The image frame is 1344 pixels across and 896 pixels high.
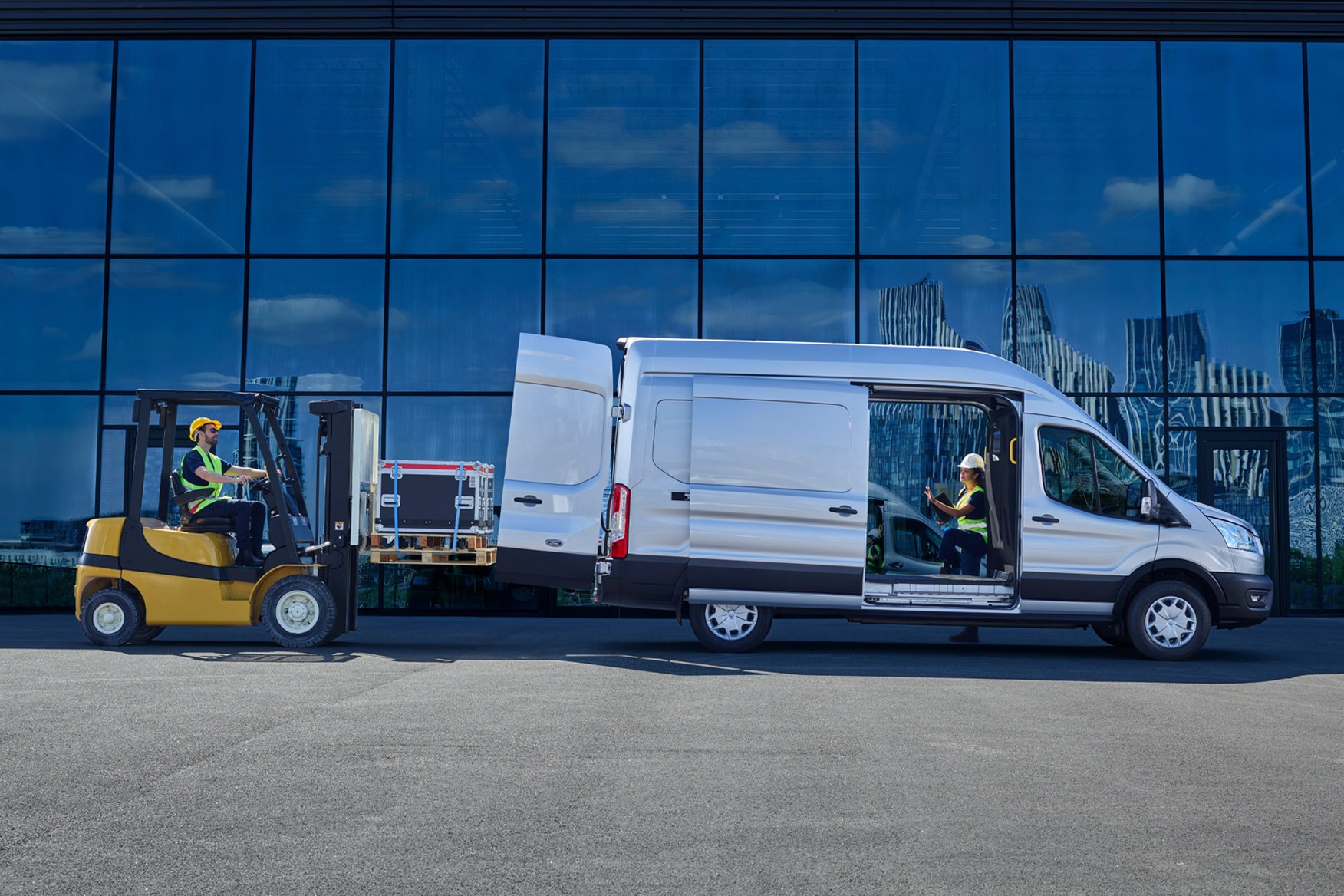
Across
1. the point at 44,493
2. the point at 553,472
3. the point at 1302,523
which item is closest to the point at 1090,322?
the point at 1302,523

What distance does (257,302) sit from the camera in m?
17.3

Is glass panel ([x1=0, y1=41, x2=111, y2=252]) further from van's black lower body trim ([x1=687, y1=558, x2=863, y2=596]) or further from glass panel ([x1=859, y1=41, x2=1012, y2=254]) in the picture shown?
van's black lower body trim ([x1=687, y1=558, x2=863, y2=596])

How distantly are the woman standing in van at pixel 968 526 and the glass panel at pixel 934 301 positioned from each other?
19.0 ft

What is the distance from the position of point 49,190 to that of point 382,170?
481 cm

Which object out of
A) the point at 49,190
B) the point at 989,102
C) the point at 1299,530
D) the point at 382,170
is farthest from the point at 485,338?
the point at 1299,530

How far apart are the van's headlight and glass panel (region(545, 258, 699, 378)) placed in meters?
8.30

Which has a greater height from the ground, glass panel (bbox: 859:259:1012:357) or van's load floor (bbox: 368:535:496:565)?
glass panel (bbox: 859:259:1012:357)

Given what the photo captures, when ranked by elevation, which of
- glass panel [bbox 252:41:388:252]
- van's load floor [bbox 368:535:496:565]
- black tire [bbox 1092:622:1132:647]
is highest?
glass panel [bbox 252:41:388:252]

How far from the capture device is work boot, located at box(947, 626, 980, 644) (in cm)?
1209

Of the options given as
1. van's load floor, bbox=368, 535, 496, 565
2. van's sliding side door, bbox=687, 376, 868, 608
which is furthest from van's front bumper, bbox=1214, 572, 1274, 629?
van's load floor, bbox=368, 535, 496, 565

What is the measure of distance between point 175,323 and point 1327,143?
54.4ft

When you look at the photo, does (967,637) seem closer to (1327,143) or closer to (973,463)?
(973,463)

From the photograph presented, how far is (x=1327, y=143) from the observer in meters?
17.5

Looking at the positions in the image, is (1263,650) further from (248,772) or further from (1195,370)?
(248,772)
